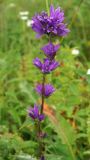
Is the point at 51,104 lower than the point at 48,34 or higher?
lower

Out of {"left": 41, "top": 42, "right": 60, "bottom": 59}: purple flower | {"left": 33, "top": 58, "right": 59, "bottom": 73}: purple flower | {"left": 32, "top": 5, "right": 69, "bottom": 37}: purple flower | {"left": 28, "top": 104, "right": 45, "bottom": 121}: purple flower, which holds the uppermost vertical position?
{"left": 32, "top": 5, "right": 69, "bottom": 37}: purple flower

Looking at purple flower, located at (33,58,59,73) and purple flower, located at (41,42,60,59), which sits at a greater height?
purple flower, located at (41,42,60,59)

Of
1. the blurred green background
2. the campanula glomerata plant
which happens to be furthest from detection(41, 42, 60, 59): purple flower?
the blurred green background

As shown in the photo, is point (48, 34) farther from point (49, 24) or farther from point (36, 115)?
point (36, 115)

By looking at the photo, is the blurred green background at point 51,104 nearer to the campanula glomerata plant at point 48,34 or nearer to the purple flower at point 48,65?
the campanula glomerata plant at point 48,34

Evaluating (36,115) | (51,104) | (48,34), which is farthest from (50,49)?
(51,104)

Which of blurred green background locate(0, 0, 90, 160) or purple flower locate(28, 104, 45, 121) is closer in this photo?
purple flower locate(28, 104, 45, 121)

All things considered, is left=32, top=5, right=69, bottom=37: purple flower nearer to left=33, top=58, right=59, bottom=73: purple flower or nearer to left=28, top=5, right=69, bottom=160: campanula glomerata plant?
left=28, top=5, right=69, bottom=160: campanula glomerata plant
